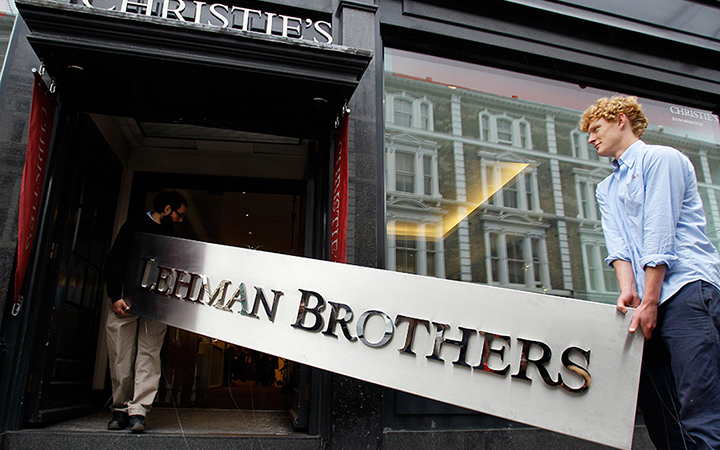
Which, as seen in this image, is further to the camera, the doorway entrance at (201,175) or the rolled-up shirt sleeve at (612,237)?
the doorway entrance at (201,175)

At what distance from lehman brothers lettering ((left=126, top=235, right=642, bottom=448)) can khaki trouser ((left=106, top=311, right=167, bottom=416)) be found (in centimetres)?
77

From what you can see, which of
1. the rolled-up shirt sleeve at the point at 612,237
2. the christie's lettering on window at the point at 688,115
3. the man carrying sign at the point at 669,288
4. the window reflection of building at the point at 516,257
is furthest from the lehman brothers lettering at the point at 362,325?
the christie's lettering on window at the point at 688,115

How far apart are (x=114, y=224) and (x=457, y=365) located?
4.31 m

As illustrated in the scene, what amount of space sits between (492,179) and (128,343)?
11.0ft

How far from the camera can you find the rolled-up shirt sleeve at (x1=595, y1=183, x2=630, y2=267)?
91.2 inches

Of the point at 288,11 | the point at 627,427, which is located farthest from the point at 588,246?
the point at 288,11

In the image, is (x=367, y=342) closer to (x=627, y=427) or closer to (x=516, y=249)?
(x=627, y=427)

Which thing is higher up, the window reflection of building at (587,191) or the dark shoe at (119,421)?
the window reflection of building at (587,191)

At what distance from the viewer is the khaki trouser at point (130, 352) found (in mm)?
3547

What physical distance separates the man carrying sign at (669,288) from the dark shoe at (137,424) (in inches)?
116

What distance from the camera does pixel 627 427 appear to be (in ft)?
7.30

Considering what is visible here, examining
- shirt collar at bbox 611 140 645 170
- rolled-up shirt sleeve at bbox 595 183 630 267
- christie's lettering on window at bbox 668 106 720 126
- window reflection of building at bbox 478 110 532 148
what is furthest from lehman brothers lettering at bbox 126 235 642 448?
christie's lettering on window at bbox 668 106 720 126

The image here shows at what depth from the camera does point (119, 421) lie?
10.9ft

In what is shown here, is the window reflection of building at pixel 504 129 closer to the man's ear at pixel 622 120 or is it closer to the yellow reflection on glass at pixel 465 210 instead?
the yellow reflection on glass at pixel 465 210
